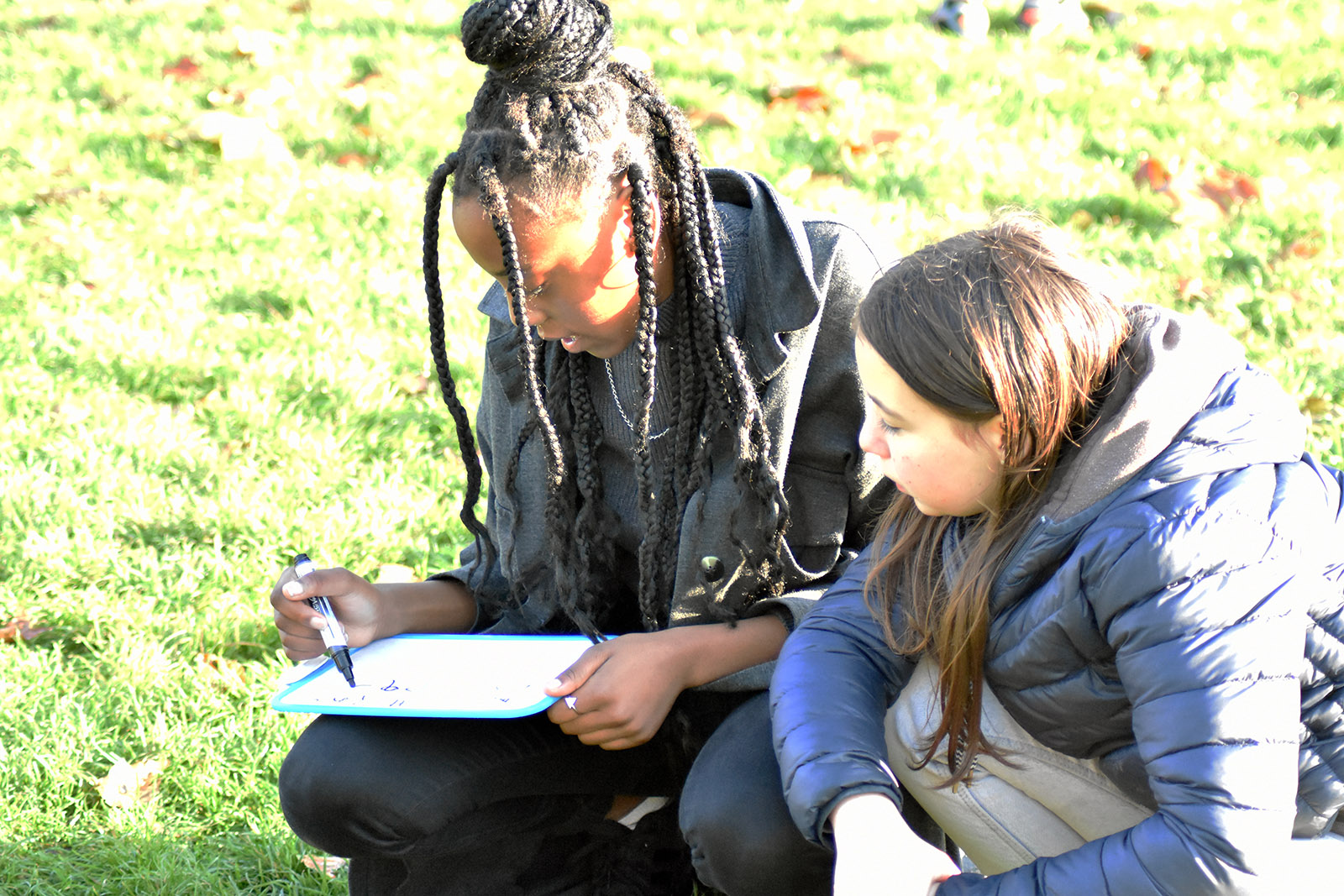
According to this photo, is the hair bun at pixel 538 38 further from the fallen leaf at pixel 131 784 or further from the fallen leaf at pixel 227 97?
the fallen leaf at pixel 227 97

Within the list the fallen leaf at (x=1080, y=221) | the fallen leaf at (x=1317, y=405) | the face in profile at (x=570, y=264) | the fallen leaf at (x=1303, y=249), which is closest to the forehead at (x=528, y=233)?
the face in profile at (x=570, y=264)

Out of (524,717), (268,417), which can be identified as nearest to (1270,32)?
(268,417)

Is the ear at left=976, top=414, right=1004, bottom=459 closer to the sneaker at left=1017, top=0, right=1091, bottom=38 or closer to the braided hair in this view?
the braided hair

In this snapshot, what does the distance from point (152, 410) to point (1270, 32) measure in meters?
4.40

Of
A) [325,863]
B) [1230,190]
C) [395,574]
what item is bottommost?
[325,863]

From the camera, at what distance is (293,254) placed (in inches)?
155

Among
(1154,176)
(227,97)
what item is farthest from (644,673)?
(227,97)

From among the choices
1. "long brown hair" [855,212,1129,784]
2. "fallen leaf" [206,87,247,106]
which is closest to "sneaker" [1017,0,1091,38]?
"fallen leaf" [206,87,247,106]

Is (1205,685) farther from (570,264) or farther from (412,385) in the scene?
(412,385)

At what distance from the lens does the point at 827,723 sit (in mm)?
1516

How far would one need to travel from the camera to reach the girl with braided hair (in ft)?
5.62

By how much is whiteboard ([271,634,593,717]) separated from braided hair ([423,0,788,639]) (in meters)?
0.10

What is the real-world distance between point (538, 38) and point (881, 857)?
1.07 meters

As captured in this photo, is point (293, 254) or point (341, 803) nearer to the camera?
point (341, 803)
